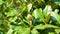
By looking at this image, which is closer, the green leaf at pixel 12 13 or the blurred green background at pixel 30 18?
the blurred green background at pixel 30 18

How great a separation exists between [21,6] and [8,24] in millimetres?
193

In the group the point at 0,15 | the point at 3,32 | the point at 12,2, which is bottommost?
the point at 3,32

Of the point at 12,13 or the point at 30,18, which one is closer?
the point at 30,18

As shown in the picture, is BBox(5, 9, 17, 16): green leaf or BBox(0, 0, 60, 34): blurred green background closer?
BBox(0, 0, 60, 34): blurred green background

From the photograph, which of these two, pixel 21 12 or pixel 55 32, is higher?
pixel 21 12

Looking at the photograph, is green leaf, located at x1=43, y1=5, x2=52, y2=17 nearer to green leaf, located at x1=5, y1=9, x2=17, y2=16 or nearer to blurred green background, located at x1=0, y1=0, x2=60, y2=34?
blurred green background, located at x1=0, y1=0, x2=60, y2=34

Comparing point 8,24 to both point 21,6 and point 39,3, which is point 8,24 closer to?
point 21,6

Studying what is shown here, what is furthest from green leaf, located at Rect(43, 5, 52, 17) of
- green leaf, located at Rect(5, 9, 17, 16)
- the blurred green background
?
green leaf, located at Rect(5, 9, 17, 16)

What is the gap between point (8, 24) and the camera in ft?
4.29

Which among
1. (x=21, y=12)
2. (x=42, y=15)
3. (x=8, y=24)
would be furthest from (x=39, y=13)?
(x=8, y=24)

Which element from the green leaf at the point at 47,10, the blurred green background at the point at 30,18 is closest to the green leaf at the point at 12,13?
the blurred green background at the point at 30,18

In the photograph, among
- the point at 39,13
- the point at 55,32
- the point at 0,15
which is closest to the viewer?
the point at 55,32

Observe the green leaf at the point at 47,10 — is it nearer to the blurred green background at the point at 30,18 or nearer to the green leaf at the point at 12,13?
the blurred green background at the point at 30,18

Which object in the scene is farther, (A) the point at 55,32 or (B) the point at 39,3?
(B) the point at 39,3
